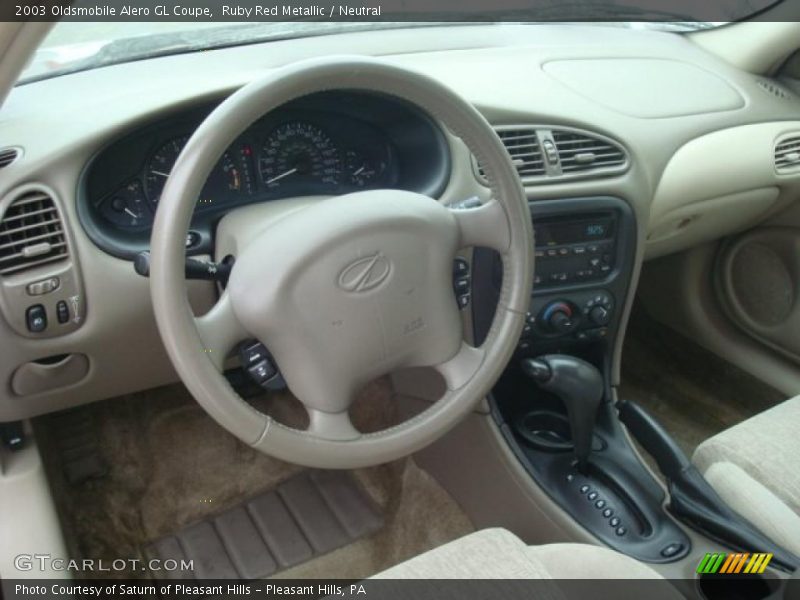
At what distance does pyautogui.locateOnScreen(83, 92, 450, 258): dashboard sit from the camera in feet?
4.63

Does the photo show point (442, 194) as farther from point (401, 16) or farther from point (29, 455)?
point (29, 455)

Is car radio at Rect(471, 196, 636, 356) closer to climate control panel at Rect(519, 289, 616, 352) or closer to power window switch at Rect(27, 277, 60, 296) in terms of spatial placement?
climate control panel at Rect(519, 289, 616, 352)

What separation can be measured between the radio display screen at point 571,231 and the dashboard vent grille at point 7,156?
916 mm

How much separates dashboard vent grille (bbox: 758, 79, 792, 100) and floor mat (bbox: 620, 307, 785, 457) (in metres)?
0.73

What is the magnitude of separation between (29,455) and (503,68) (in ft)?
4.01

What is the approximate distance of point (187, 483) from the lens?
2.04m

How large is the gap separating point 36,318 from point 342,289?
52cm

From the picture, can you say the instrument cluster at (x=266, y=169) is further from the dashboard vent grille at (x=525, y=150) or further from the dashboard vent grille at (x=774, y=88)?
the dashboard vent grille at (x=774, y=88)

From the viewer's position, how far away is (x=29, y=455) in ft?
5.32

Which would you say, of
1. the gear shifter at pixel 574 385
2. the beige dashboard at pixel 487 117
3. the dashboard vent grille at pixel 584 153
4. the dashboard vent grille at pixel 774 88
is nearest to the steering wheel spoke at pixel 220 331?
the beige dashboard at pixel 487 117

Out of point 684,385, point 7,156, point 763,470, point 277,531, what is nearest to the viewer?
point 7,156

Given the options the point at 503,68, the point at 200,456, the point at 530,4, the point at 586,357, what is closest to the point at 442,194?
the point at 503,68

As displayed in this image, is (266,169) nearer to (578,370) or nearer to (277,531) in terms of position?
(578,370)

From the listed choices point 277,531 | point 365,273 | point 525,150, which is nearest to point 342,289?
point 365,273
